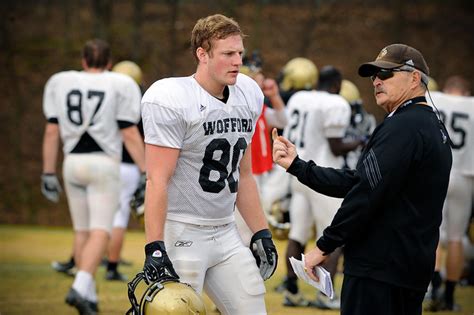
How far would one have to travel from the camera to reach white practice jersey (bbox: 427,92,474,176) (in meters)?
8.20

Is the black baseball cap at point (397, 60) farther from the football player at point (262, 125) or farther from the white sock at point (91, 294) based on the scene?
the white sock at point (91, 294)

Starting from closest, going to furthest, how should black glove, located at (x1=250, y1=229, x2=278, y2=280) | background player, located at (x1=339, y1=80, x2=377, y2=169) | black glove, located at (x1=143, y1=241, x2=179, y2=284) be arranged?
black glove, located at (x1=143, y1=241, x2=179, y2=284)
black glove, located at (x1=250, y1=229, x2=278, y2=280)
background player, located at (x1=339, y1=80, x2=377, y2=169)

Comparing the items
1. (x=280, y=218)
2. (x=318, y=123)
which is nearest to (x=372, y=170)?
(x=318, y=123)

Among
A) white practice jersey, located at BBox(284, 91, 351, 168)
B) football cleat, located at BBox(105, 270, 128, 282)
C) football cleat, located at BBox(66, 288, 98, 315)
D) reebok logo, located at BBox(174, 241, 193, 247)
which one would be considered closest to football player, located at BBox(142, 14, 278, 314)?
reebok logo, located at BBox(174, 241, 193, 247)

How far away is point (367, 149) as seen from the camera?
4.11 metres

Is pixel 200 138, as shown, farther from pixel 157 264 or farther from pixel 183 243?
pixel 157 264

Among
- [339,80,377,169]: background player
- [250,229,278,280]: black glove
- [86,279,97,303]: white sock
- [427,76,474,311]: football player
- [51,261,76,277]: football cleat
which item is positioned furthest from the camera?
[51,261,76,277]: football cleat

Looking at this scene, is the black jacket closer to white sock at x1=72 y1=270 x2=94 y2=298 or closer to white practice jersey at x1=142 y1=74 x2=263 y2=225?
white practice jersey at x1=142 y1=74 x2=263 y2=225

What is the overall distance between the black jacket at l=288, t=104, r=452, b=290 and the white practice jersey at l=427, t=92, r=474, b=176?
4215 mm

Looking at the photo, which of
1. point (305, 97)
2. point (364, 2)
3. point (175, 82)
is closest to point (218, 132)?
point (175, 82)

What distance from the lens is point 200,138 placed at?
442 centimetres

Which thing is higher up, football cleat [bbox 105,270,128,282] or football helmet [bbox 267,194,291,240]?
football helmet [bbox 267,194,291,240]

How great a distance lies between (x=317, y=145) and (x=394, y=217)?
13.1 ft

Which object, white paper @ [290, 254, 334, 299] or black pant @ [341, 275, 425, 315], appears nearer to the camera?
black pant @ [341, 275, 425, 315]
